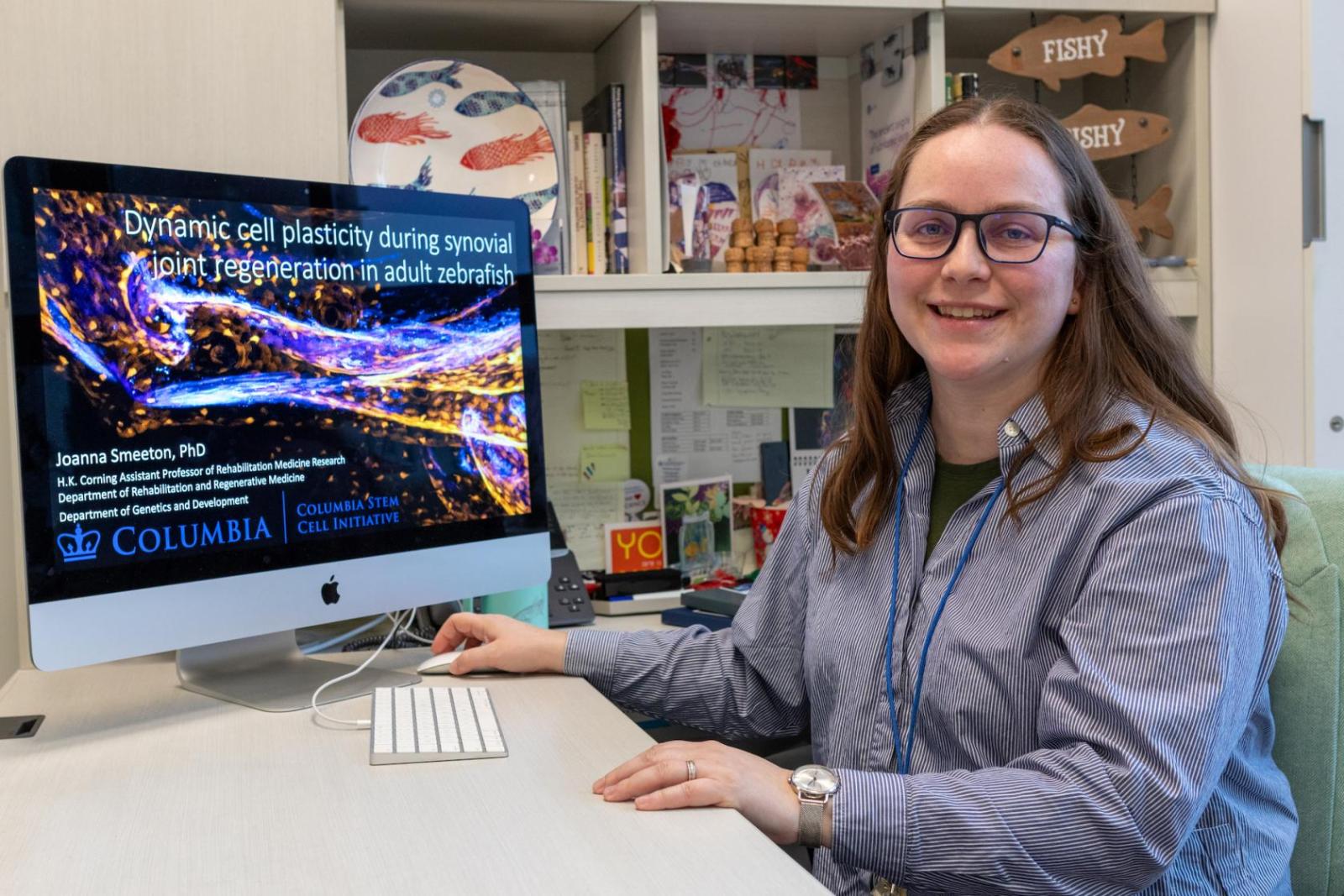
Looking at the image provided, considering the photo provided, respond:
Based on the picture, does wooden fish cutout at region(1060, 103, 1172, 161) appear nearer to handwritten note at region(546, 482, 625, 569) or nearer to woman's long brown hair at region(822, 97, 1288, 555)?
woman's long brown hair at region(822, 97, 1288, 555)

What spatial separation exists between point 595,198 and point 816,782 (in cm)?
Result: 105

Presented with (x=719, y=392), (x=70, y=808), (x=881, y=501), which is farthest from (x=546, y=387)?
(x=70, y=808)

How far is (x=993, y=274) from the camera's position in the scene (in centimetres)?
117

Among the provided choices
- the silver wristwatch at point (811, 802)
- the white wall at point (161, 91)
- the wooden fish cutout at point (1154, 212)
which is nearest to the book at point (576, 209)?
the white wall at point (161, 91)

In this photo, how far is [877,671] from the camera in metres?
1.20

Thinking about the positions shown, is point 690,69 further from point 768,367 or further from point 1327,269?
point 1327,269

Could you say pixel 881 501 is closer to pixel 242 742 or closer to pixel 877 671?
pixel 877 671

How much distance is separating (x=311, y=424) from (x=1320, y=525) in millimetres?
1030

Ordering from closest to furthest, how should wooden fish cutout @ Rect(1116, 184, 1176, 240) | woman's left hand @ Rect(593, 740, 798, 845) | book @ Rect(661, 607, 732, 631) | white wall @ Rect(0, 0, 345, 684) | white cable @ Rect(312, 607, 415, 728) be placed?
woman's left hand @ Rect(593, 740, 798, 845)
white cable @ Rect(312, 607, 415, 728)
white wall @ Rect(0, 0, 345, 684)
book @ Rect(661, 607, 732, 631)
wooden fish cutout @ Rect(1116, 184, 1176, 240)

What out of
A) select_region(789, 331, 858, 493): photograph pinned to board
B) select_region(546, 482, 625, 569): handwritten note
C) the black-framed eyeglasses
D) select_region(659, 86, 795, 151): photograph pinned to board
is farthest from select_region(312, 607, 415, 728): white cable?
select_region(659, 86, 795, 151): photograph pinned to board

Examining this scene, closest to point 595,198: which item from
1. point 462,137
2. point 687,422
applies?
point 462,137

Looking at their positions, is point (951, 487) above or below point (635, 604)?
above

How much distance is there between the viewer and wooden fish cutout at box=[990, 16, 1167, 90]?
1.90 metres

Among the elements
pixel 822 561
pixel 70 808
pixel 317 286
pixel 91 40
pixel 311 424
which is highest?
pixel 91 40
